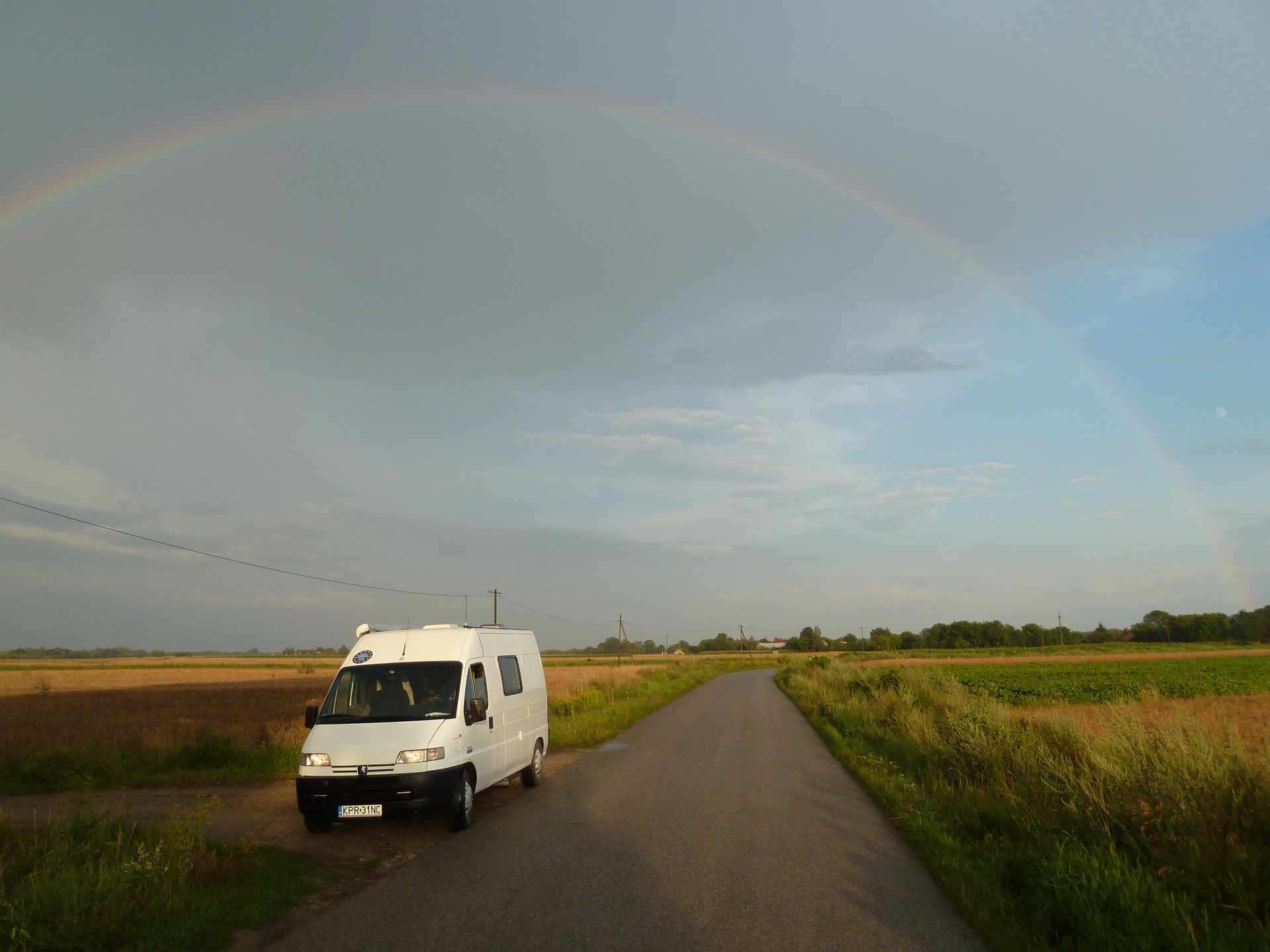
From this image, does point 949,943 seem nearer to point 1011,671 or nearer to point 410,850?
point 410,850

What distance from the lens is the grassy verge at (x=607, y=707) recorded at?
1805 cm

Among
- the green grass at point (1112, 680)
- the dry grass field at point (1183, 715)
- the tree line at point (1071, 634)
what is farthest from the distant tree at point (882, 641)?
the dry grass field at point (1183, 715)

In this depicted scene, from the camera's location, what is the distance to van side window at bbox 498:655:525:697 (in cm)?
1118

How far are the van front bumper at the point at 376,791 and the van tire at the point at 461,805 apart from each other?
194mm

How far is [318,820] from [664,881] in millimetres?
4494

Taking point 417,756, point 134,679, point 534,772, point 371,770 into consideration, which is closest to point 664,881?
point 417,756

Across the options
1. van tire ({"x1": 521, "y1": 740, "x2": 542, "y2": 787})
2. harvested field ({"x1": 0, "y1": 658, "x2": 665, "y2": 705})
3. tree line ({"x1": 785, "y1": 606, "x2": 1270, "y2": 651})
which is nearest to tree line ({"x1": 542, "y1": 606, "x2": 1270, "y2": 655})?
tree line ({"x1": 785, "y1": 606, "x2": 1270, "y2": 651})

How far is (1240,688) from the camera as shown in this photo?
34.2 m

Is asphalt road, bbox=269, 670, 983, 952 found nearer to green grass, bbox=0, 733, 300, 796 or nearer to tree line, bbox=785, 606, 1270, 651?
green grass, bbox=0, 733, 300, 796

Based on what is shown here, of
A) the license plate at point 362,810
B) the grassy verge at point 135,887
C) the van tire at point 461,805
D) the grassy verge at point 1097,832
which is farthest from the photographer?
the van tire at point 461,805

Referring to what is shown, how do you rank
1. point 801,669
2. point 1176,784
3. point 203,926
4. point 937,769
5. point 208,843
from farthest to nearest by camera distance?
point 801,669
point 937,769
point 208,843
point 1176,784
point 203,926

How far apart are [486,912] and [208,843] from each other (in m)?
3.56

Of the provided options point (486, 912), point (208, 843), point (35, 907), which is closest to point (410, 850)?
point (208, 843)

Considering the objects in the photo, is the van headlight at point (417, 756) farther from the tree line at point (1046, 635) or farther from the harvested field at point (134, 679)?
the tree line at point (1046, 635)
